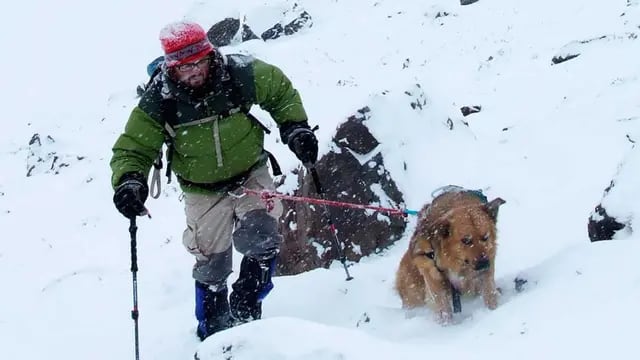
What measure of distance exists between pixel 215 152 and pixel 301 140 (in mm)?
631

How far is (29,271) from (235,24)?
470 inches

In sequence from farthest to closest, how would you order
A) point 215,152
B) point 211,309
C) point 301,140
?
point 211,309
point 301,140
point 215,152

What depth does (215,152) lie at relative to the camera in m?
4.63

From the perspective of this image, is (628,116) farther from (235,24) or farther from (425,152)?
(235,24)

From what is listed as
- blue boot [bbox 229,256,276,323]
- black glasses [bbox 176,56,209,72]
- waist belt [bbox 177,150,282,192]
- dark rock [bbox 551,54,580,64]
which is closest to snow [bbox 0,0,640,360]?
dark rock [bbox 551,54,580,64]

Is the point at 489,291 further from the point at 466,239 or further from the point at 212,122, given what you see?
the point at 212,122

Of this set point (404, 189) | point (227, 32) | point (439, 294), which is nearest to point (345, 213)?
point (404, 189)

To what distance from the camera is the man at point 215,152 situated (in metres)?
4.37

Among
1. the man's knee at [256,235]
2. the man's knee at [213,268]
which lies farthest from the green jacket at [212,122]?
the man's knee at [213,268]

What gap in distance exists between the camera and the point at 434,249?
15.2ft

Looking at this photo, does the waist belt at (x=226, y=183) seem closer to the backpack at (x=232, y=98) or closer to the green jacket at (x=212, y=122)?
the green jacket at (x=212, y=122)

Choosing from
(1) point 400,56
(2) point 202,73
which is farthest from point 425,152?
(1) point 400,56

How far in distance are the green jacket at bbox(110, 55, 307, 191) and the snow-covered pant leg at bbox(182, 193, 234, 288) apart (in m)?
0.20

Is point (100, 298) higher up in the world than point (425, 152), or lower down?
lower down
